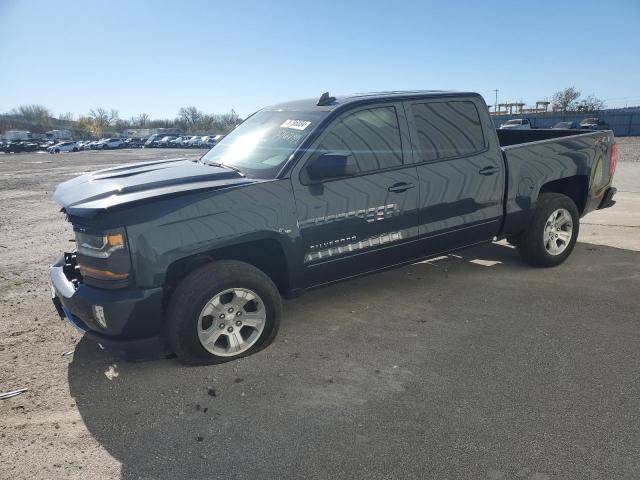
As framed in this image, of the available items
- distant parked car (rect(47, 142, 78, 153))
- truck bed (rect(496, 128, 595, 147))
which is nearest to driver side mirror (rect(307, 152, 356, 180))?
truck bed (rect(496, 128, 595, 147))

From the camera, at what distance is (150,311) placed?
124 inches

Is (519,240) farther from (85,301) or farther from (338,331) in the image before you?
(85,301)

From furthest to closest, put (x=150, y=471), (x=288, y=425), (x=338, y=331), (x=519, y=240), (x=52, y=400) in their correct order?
(x=519, y=240)
(x=338, y=331)
(x=52, y=400)
(x=288, y=425)
(x=150, y=471)

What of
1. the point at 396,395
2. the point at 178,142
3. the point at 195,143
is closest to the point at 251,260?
the point at 396,395

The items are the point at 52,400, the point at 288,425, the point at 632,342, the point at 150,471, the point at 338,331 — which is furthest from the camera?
the point at 338,331

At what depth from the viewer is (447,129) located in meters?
4.45

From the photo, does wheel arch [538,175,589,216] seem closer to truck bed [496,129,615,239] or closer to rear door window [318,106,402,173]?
truck bed [496,129,615,239]

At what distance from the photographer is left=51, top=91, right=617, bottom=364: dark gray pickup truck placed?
3129 mm

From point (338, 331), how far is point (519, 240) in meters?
2.51

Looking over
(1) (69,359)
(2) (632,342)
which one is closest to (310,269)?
(1) (69,359)

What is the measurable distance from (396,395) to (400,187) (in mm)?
1726

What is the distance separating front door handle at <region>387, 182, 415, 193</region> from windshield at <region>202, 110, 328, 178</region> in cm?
80

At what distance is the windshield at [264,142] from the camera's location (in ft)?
12.5

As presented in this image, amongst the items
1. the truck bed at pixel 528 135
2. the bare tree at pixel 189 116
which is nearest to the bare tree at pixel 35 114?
the bare tree at pixel 189 116
